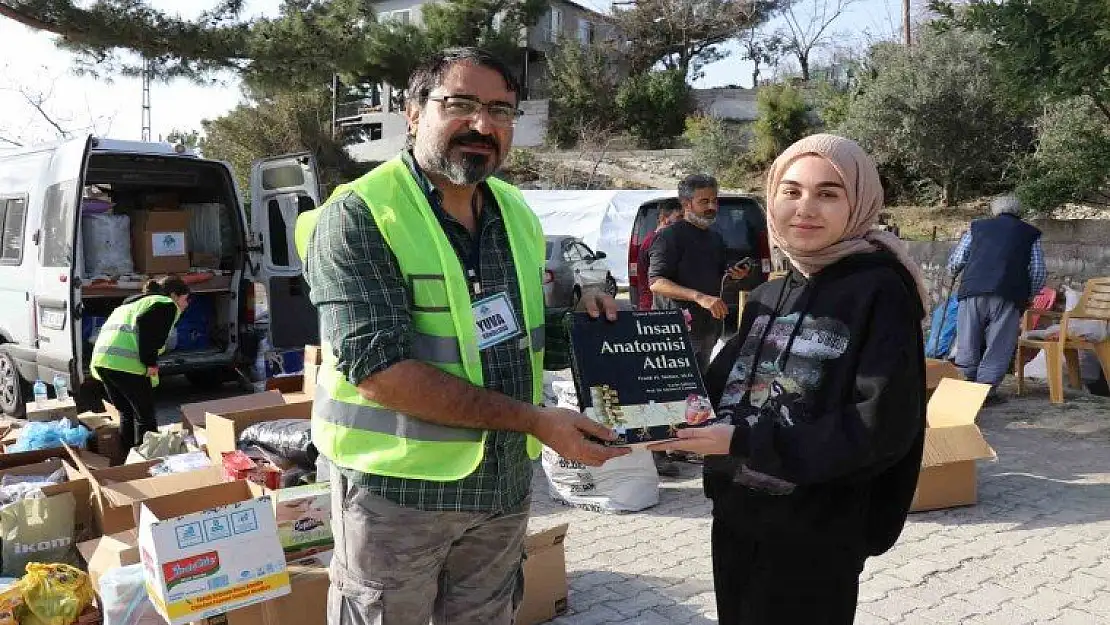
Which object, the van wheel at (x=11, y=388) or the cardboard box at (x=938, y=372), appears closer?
the cardboard box at (x=938, y=372)

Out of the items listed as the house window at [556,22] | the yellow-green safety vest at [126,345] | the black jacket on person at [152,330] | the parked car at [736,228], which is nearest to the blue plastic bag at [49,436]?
the yellow-green safety vest at [126,345]

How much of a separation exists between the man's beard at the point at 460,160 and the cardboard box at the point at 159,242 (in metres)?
6.67

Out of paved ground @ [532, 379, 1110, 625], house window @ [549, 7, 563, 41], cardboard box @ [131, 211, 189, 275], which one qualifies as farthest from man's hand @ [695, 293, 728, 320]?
house window @ [549, 7, 563, 41]

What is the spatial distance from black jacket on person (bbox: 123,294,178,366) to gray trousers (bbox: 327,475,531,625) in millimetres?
4103

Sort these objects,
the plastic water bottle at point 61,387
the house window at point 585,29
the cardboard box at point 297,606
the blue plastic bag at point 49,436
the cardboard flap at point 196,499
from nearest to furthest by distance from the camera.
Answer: the cardboard box at point 297,606 < the cardboard flap at point 196,499 < the blue plastic bag at point 49,436 < the plastic water bottle at point 61,387 < the house window at point 585,29

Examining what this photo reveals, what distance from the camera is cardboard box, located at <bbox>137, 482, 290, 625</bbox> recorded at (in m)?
2.60

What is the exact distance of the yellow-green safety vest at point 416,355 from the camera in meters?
1.92

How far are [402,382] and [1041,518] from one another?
14.1ft

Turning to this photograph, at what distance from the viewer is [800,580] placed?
191 cm

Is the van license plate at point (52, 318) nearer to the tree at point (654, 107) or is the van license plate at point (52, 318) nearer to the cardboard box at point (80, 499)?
the cardboard box at point (80, 499)

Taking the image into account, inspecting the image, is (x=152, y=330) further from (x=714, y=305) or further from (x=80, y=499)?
(x=714, y=305)

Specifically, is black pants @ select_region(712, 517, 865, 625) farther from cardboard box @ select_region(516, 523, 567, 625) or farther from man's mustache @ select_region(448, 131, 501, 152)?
cardboard box @ select_region(516, 523, 567, 625)

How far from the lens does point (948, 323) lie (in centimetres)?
798

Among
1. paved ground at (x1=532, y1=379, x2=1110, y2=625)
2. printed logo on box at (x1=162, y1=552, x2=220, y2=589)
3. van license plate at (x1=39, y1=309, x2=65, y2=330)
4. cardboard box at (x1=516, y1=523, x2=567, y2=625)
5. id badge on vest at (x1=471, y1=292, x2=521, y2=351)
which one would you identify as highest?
id badge on vest at (x1=471, y1=292, x2=521, y2=351)
